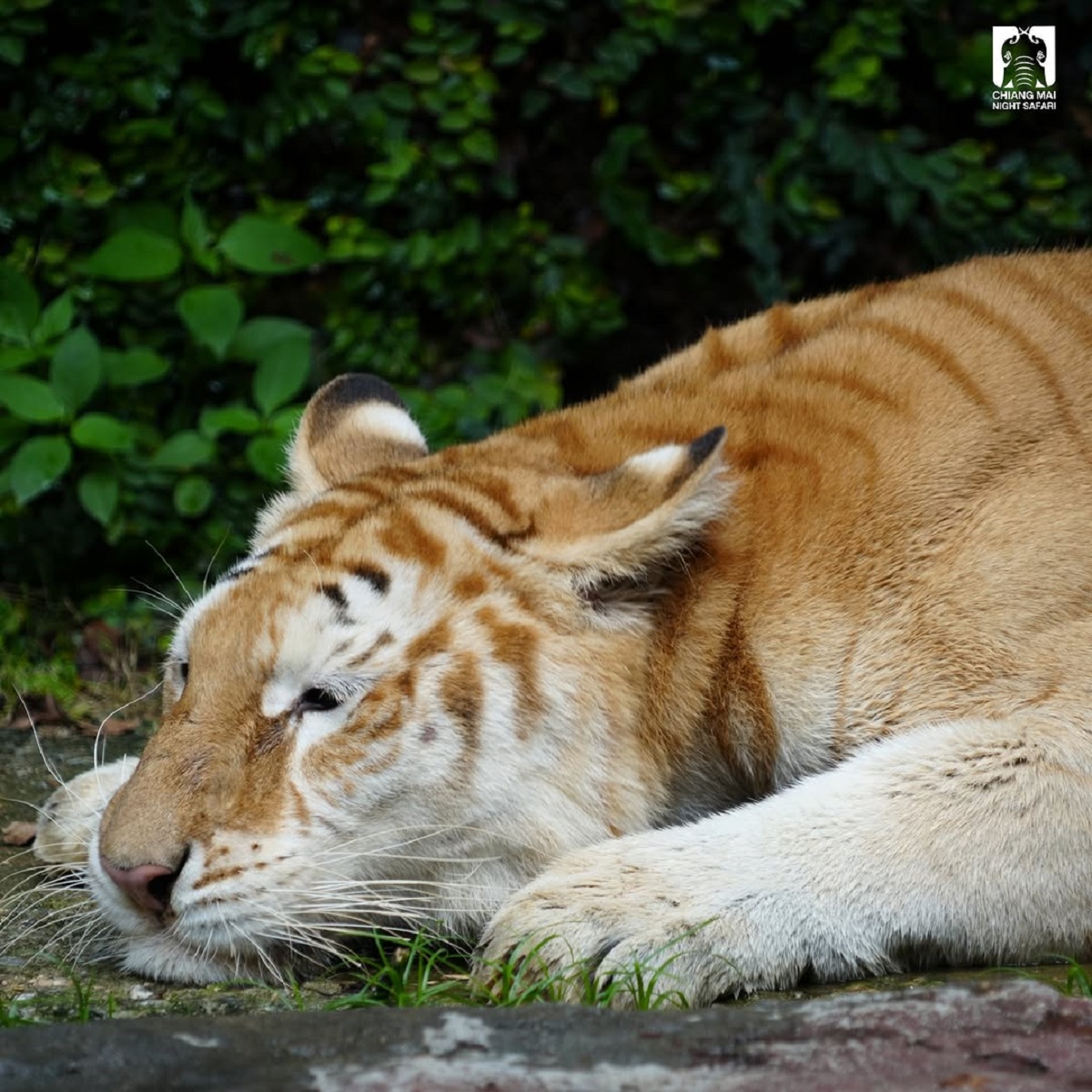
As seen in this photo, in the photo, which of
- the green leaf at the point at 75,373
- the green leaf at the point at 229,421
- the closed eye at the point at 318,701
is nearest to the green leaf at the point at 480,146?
the green leaf at the point at 229,421

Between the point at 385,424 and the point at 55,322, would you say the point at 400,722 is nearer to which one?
the point at 385,424

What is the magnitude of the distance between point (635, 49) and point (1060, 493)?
302 centimetres

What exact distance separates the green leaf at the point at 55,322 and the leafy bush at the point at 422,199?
0.01 meters

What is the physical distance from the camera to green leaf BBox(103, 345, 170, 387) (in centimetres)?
487

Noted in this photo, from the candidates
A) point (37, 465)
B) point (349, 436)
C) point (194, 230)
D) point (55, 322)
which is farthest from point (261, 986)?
point (194, 230)

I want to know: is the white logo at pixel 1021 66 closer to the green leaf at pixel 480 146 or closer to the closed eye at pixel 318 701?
→ the green leaf at pixel 480 146

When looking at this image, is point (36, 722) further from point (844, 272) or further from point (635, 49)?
point (844, 272)

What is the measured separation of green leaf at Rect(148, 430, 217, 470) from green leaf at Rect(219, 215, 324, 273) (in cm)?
57

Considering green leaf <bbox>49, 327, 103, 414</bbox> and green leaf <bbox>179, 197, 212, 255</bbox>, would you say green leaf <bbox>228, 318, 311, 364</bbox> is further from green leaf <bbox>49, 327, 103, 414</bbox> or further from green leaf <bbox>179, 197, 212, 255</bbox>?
green leaf <bbox>49, 327, 103, 414</bbox>

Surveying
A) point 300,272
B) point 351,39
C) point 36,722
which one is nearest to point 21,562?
point 36,722

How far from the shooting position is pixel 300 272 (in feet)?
19.1

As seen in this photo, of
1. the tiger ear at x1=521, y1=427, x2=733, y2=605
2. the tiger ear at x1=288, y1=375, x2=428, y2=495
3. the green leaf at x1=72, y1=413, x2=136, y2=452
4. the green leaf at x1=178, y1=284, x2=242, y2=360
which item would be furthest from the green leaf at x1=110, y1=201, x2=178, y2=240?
the tiger ear at x1=521, y1=427, x2=733, y2=605

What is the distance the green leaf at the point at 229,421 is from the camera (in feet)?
15.8

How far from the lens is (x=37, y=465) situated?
181 inches
